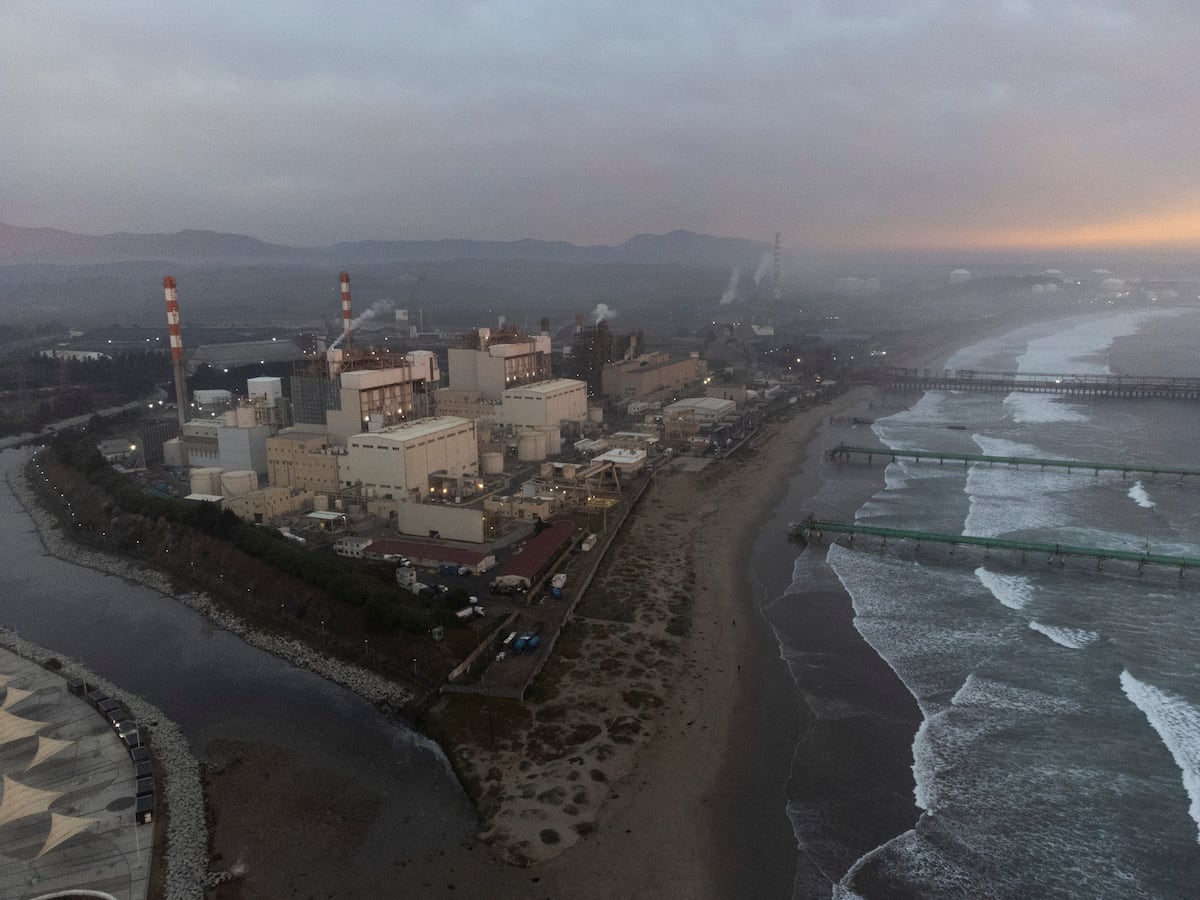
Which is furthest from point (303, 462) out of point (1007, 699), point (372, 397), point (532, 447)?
point (1007, 699)

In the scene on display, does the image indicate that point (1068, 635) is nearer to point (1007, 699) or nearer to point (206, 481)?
point (1007, 699)

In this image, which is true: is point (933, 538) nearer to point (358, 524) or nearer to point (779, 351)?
point (358, 524)

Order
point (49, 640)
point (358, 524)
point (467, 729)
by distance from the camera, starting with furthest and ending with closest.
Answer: point (358, 524), point (49, 640), point (467, 729)

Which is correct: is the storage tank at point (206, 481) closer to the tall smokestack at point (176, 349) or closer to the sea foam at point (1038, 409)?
the tall smokestack at point (176, 349)

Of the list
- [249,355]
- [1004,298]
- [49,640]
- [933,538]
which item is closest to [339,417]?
[49,640]

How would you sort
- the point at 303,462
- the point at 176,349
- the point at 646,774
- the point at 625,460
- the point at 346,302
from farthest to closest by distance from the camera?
the point at 346,302 < the point at 176,349 < the point at 625,460 < the point at 303,462 < the point at 646,774

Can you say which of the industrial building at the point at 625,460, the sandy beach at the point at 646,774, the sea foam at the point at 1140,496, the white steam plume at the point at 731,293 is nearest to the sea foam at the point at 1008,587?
the sandy beach at the point at 646,774

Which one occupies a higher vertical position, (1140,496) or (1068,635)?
(1140,496)
